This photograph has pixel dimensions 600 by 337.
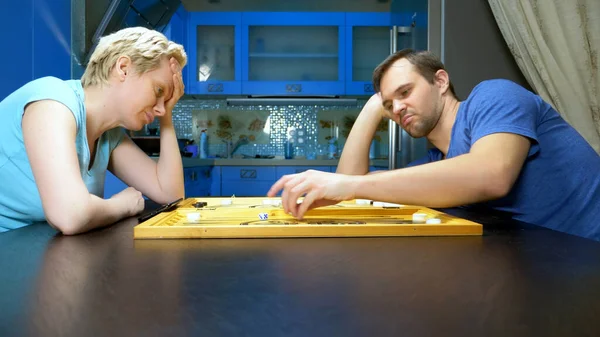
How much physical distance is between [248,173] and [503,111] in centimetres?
324

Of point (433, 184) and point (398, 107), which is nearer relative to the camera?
point (433, 184)

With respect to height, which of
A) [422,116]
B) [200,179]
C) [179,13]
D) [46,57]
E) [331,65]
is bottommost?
[200,179]

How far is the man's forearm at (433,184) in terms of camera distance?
3.08ft

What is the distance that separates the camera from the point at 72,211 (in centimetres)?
87

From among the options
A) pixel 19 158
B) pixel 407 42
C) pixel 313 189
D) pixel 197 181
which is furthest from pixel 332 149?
pixel 313 189

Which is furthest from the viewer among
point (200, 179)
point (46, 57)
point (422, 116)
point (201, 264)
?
point (200, 179)

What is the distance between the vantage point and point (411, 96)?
1486mm

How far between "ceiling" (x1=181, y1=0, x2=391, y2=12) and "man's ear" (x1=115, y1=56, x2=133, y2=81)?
11.7ft

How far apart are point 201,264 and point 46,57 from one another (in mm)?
1999

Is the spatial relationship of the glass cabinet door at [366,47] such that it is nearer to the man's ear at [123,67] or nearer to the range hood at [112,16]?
the range hood at [112,16]

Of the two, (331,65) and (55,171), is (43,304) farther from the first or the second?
(331,65)

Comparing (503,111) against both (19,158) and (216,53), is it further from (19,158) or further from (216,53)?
(216,53)

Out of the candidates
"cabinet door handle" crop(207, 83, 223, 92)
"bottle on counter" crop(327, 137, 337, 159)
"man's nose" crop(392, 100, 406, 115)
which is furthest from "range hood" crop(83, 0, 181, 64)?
"bottle on counter" crop(327, 137, 337, 159)

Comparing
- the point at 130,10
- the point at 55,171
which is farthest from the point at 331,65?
the point at 55,171
